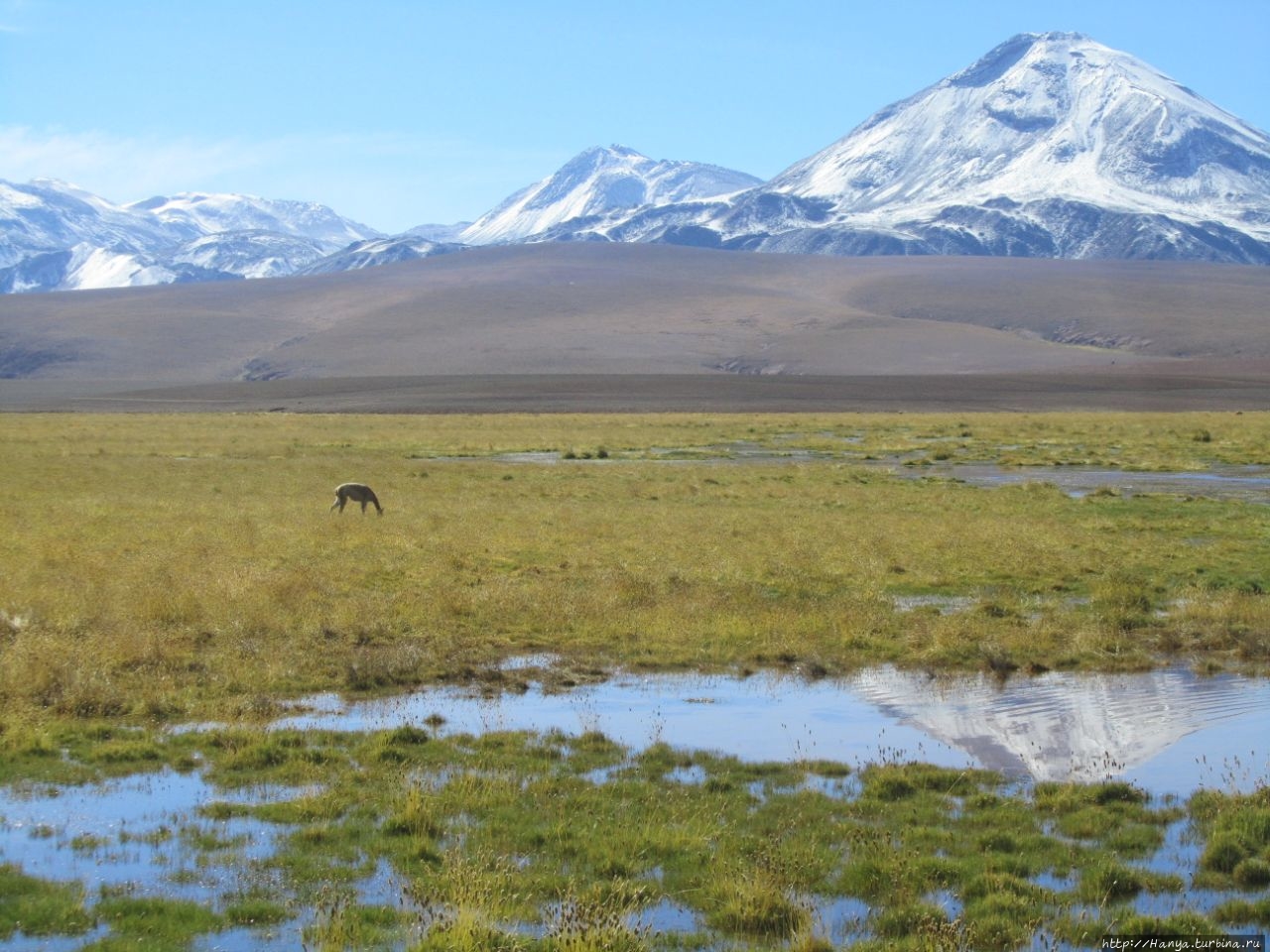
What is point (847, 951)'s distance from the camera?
760cm

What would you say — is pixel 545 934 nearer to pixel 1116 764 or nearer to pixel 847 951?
pixel 847 951

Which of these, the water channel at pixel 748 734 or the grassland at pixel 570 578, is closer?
the water channel at pixel 748 734

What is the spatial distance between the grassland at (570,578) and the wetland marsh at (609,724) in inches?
3.8

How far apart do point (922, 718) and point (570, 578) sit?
27.3 feet

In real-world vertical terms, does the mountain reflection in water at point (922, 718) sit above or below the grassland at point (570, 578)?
below

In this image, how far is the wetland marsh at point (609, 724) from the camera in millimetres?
8188

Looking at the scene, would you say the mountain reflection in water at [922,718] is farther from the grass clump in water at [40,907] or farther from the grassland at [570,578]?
the grass clump in water at [40,907]

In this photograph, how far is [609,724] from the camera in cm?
1289

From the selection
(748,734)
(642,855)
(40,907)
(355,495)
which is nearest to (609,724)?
(748,734)

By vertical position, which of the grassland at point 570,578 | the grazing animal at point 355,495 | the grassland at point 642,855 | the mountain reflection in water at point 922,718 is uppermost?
the grazing animal at point 355,495

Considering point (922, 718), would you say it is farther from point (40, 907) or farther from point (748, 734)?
point (40, 907)

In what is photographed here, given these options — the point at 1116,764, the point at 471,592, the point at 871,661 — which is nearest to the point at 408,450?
the point at 471,592

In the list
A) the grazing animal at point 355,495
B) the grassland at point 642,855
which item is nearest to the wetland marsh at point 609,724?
the grassland at point 642,855

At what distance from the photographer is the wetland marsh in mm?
8188
